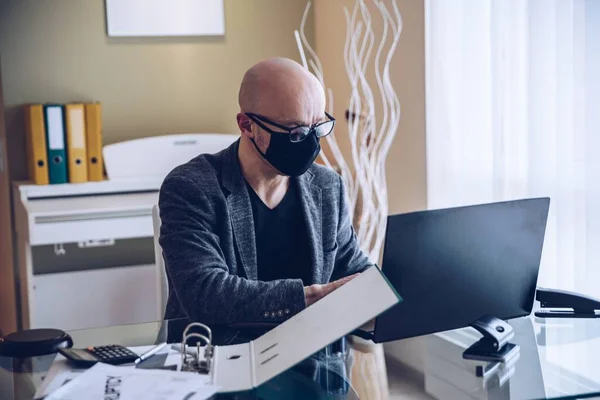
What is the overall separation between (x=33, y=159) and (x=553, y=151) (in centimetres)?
199

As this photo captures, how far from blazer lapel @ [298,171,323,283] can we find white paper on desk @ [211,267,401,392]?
56 cm

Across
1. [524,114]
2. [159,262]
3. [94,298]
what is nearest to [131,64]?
[94,298]

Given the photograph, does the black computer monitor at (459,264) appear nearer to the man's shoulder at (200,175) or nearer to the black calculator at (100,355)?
the black calculator at (100,355)

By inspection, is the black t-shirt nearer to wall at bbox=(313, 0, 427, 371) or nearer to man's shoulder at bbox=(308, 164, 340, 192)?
man's shoulder at bbox=(308, 164, 340, 192)

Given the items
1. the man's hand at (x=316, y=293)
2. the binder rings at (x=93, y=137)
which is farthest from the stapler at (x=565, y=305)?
the binder rings at (x=93, y=137)

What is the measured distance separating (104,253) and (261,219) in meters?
1.86

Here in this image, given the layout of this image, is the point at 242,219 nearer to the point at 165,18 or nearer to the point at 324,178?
the point at 324,178

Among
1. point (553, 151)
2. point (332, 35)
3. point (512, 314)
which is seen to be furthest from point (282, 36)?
point (512, 314)

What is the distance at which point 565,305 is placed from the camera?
1.80 meters

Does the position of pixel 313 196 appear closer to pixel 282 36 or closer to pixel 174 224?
pixel 174 224

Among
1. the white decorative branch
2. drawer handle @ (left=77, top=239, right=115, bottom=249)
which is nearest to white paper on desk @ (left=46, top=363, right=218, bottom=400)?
the white decorative branch

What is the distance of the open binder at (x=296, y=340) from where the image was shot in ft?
4.04

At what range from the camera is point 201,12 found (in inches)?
144

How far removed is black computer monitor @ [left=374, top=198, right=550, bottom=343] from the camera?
143 centimetres
